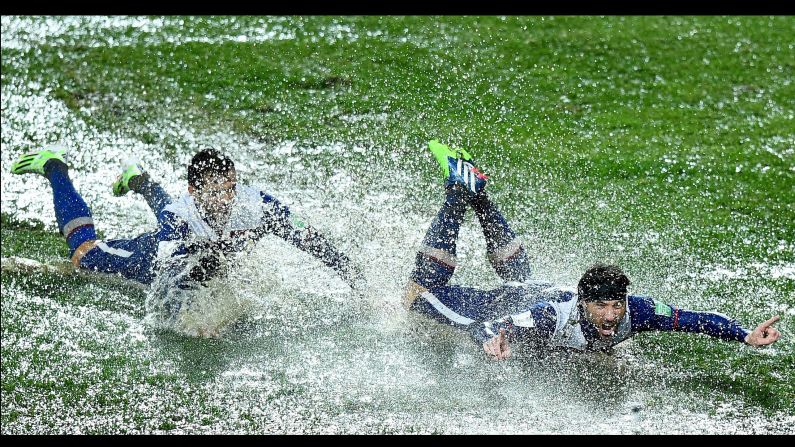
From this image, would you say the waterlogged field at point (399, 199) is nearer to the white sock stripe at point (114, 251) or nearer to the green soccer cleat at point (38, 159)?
the white sock stripe at point (114, 251)

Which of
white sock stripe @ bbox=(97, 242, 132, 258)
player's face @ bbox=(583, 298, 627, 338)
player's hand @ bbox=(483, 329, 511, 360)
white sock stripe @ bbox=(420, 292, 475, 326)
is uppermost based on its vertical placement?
player's face @ bbox=(583, 298, 627, 338)

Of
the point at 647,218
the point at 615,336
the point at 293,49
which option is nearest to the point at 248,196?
the point at 615,336

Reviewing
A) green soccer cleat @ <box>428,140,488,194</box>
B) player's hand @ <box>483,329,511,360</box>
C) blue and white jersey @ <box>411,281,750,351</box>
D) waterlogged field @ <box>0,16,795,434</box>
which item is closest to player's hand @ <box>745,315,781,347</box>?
blue and white jersey @ <box>411,281,750,351</box>

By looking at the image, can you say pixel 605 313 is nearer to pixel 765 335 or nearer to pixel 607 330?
pixel 607 330

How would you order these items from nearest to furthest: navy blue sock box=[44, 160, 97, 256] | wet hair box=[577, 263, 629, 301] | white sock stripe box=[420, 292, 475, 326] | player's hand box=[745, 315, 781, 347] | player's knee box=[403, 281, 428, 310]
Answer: player's hand box=[745, 315, 781, 347] < wet hair box=[577, 263, 629, 301] < white sock stripe box=[420, 292, 475, 326] < player's knee box=[403, 281, 428, 310] < navy blue sock box=[44, 160, 97, 256]

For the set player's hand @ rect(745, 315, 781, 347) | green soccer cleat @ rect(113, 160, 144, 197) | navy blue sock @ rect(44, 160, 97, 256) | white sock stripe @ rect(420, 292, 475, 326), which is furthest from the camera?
green soccer cleat @ rect(113, 160, 144, 197)

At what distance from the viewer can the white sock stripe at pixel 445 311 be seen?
6187 millimetres

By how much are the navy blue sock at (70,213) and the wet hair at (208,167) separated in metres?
1.12

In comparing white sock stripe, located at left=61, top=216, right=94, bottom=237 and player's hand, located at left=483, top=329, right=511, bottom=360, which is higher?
player's hand, located at left=483, top=329, right=511, bottom=360

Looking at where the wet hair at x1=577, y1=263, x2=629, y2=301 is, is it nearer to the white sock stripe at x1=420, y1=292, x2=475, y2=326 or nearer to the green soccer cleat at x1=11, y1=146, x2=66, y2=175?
the white sock stripe at x1=420, y1=292, x2=475, y2=326

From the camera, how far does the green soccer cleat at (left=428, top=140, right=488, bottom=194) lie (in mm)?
6531

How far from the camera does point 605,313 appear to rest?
18.4ft

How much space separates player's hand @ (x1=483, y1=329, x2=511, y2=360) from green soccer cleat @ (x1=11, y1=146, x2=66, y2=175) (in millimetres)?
3642

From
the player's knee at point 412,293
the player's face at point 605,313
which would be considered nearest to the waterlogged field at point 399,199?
the player's knee at point 412,293
